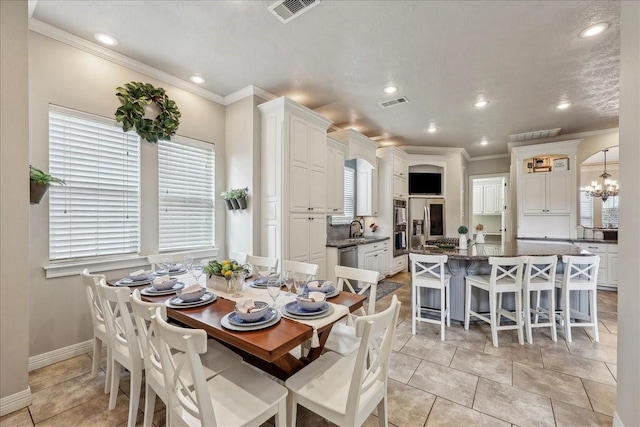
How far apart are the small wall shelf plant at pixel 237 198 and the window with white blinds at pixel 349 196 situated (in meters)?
2.30

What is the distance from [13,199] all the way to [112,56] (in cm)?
179

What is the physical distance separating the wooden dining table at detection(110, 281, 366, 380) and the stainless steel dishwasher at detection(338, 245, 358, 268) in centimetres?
234

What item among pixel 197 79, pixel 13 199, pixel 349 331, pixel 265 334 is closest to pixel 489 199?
pixel 349 331

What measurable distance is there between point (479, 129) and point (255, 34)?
4.57m

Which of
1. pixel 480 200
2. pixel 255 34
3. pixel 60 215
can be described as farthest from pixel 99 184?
Answer: pixel 480 200

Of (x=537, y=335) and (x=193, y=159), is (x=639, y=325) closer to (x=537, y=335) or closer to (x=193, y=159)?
(x=537, y=335)

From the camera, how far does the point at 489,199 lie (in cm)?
838

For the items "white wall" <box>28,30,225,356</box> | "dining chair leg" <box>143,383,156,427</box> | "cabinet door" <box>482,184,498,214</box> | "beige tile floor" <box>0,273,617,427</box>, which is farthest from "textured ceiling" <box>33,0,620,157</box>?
"cabinet door" <box>482,184,498,214</box>

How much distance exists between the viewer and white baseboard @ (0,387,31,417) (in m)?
1.85

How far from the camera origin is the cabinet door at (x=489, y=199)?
831 centimetres

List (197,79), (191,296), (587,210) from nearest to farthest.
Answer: (191,296), (197,79), (587,210)

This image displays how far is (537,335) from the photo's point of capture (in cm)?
309

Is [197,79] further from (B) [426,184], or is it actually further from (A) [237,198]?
(B) [426,184]

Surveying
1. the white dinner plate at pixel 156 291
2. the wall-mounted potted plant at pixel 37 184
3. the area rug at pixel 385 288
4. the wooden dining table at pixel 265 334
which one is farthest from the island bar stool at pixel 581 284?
the wall-mounted potted plant at pixel 37 184
